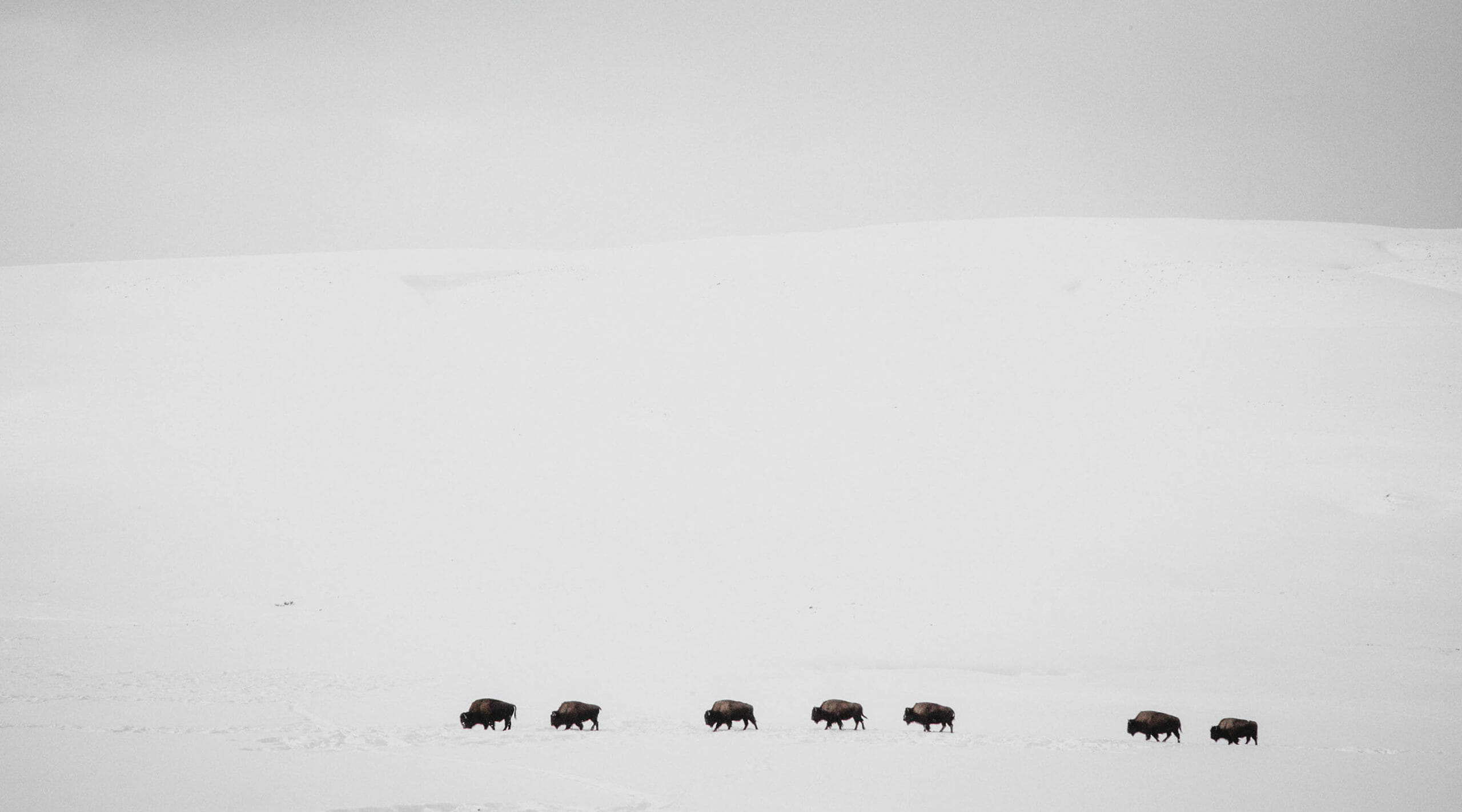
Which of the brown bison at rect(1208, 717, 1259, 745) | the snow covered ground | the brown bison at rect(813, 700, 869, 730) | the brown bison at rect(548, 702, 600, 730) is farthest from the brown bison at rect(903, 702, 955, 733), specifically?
the brown bison at rect(548, 702, 600, 730)

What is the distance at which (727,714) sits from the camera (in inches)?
530

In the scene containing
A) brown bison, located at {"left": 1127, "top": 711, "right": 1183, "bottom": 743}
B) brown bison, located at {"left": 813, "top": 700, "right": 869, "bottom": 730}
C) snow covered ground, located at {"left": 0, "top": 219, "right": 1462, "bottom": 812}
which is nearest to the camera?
snow covered ground, located at {"left": 0, "top": 219, "right": 1462, "bottom": 812}

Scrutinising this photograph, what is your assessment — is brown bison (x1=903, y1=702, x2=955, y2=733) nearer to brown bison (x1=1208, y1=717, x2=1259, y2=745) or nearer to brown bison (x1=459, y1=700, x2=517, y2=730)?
brown bison (x1=1208, y1=717, x2=1259, y2=745)

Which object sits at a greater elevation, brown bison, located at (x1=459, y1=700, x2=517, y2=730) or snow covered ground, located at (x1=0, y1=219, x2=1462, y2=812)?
snow covered ground, located at (x1=0, y1=219, x2=1462, y2=812)

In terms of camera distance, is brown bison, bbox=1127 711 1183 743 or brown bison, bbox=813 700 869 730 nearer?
brown bison, bbox=1127 711 1183 743

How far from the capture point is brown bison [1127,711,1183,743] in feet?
43.5

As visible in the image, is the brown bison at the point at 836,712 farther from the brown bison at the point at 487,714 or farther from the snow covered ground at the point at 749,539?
the brown bison at the point at 487,714

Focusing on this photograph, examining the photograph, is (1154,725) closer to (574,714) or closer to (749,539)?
(574,714)

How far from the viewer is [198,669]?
15.4 metres

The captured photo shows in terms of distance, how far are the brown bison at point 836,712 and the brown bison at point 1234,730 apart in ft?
16.8

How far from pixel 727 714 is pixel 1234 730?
7339mm

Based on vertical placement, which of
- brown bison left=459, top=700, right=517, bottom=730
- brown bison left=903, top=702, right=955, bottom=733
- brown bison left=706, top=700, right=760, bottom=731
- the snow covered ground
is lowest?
brown bison left=459, top=700, right=517, bottom=730

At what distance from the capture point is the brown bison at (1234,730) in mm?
13164

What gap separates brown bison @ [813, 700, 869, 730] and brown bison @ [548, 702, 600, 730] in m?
3.32
